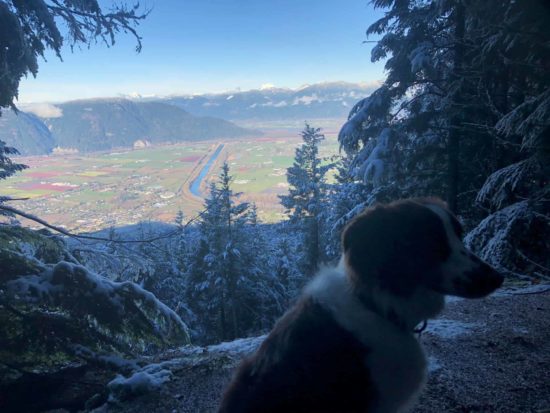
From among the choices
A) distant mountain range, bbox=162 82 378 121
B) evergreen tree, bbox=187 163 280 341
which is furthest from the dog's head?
distant mountain range, bbox=162 82 378 121

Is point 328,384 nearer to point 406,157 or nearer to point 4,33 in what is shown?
point 4,33

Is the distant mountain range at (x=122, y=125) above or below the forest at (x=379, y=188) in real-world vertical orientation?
above

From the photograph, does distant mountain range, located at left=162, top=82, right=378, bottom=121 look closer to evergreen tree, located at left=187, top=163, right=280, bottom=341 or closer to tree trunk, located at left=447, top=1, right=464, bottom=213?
evergreen tree, located at left=187, top=163, right=280, bottom=341

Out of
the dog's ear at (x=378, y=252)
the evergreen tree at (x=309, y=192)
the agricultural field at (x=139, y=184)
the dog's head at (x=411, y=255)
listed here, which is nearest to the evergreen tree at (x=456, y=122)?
the dog's head at (x=411, y=255)

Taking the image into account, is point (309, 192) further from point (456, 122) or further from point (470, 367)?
point (470, 367)

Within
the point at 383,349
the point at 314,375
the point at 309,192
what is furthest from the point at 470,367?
the point at 309,192

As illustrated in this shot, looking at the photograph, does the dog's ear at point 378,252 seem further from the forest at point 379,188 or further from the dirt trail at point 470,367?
the dirt trail at point 470,367

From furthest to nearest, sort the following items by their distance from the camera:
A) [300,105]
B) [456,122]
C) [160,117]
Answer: [300,105], [160,117], [456,122]
